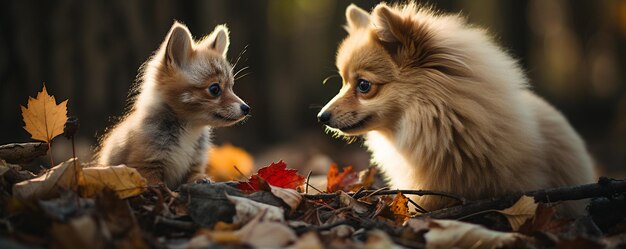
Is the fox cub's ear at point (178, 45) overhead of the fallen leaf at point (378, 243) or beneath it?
overhead

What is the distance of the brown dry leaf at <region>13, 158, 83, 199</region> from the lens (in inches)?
112

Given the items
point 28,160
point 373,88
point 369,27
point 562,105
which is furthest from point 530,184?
point 562,105

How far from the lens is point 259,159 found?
329 inches

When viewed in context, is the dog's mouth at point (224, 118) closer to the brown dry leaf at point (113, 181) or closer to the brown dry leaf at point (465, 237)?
the brown dry leaf at point (113, 181)

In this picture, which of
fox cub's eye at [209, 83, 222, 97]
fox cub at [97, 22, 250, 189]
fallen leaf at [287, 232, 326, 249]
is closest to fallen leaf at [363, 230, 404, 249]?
fallen leaf at [287, 232, 326, 249]

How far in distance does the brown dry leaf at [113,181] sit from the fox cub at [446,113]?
1.53 m

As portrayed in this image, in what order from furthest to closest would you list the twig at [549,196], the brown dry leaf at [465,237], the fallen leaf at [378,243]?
the twig at [549,196]
the brown dry leaf at [465,237]
the fallen leaf at [378,243]

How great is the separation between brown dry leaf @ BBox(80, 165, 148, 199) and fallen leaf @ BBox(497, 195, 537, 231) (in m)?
1.87

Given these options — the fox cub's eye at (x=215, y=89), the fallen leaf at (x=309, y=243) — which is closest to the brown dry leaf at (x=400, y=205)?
the fallen leaf at (x=309, y=243)

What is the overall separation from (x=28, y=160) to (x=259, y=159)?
4.92 meters

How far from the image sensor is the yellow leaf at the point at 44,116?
323cm

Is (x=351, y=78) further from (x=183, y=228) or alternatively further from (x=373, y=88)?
(x=183, y=228)

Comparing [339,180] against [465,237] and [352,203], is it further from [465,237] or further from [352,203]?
[465,237]

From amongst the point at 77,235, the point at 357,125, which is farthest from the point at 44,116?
the point at 357,125
